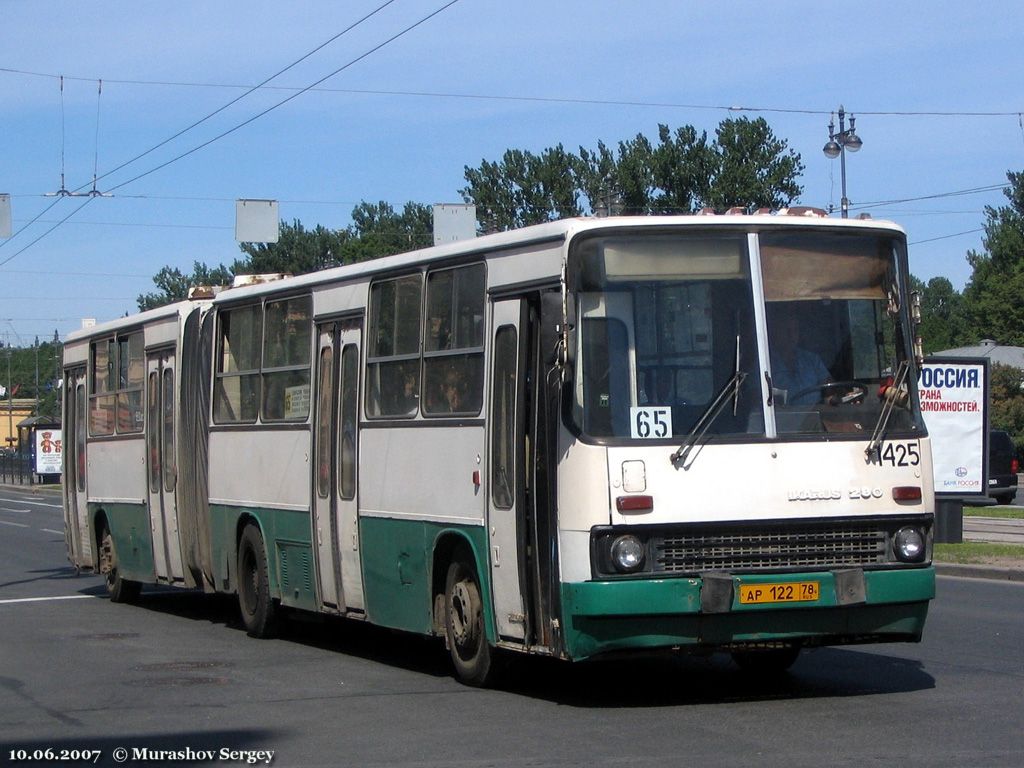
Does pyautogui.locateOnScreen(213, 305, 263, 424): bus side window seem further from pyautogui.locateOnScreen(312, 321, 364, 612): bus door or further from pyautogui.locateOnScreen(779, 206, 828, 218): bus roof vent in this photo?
pyautogui.locateOnScreen(779, 206, 828, 218): bus roof vent

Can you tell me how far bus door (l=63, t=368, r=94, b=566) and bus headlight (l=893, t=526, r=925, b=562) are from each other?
1253 centimetres

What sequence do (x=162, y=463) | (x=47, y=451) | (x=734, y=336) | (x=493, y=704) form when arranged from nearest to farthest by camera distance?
(x=734, y=336) < (x=493, y=704) < (x=162, y=463) < (x=47, y=451)

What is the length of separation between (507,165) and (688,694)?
6457 cm

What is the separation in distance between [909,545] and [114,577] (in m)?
11.9

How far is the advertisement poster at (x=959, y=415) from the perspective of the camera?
2475 cm

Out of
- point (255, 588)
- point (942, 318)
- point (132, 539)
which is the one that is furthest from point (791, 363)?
point (942, 318)

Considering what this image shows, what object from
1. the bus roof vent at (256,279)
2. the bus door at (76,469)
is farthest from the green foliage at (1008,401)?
the bus roof vent at (256,279)

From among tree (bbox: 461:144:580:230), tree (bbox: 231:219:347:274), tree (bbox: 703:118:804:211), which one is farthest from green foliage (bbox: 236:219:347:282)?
tree (bbox: 703:118:804:211)

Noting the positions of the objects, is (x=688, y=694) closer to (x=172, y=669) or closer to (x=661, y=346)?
(x=661, y=346)

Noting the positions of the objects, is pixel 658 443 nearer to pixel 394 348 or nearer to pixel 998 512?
pixel 394 348

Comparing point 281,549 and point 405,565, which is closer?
point 405,565

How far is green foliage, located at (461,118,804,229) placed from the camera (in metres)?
65.3

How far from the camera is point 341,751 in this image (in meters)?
8.88

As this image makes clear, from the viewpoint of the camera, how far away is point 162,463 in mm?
17844
